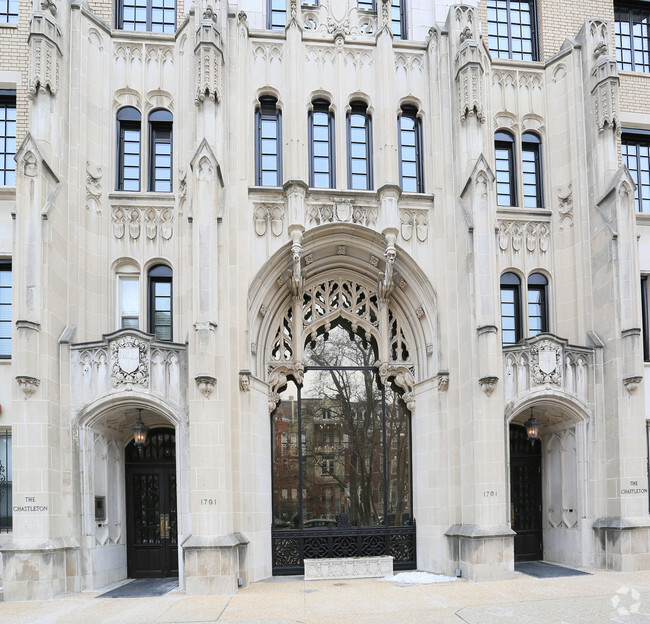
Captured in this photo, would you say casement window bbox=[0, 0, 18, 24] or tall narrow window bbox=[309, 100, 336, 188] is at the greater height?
casement window bbox=[0, 0, 18, 24]

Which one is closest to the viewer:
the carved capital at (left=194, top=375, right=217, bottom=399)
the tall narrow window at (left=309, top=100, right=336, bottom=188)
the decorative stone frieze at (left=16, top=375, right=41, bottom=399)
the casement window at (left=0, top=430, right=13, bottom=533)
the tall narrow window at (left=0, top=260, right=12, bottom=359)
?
the decorative stone frieze at (left=16, top=375, right=41, bottom=399)

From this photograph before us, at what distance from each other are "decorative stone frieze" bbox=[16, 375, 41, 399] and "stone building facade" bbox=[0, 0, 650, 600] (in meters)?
0.07

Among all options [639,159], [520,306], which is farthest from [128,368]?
[639,159]

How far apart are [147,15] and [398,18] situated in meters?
6.09

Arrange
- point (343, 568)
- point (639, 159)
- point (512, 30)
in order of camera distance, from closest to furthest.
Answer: point (343, 568), point (512, 30), point (639, 159)

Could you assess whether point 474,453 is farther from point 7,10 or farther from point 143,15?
point 7,10

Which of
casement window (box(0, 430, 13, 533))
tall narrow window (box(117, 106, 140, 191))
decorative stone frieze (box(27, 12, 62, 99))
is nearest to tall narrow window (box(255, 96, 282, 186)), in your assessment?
tall narrow window (box(117, 106, 140, 191))

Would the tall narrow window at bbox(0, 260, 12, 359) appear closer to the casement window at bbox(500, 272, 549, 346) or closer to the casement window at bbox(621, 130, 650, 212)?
the casement window at bbox(500, 272, 549, 346)

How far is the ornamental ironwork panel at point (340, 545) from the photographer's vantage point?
1762 cm

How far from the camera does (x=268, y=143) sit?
18469 mm

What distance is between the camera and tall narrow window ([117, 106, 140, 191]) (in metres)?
18.0

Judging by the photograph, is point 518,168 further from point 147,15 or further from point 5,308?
point 5,308

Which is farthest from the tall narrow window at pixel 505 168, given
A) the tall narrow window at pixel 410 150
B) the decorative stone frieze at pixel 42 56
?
the decorative stone frieze at pixel 42 56

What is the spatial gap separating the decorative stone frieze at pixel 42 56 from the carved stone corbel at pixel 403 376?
936cm
